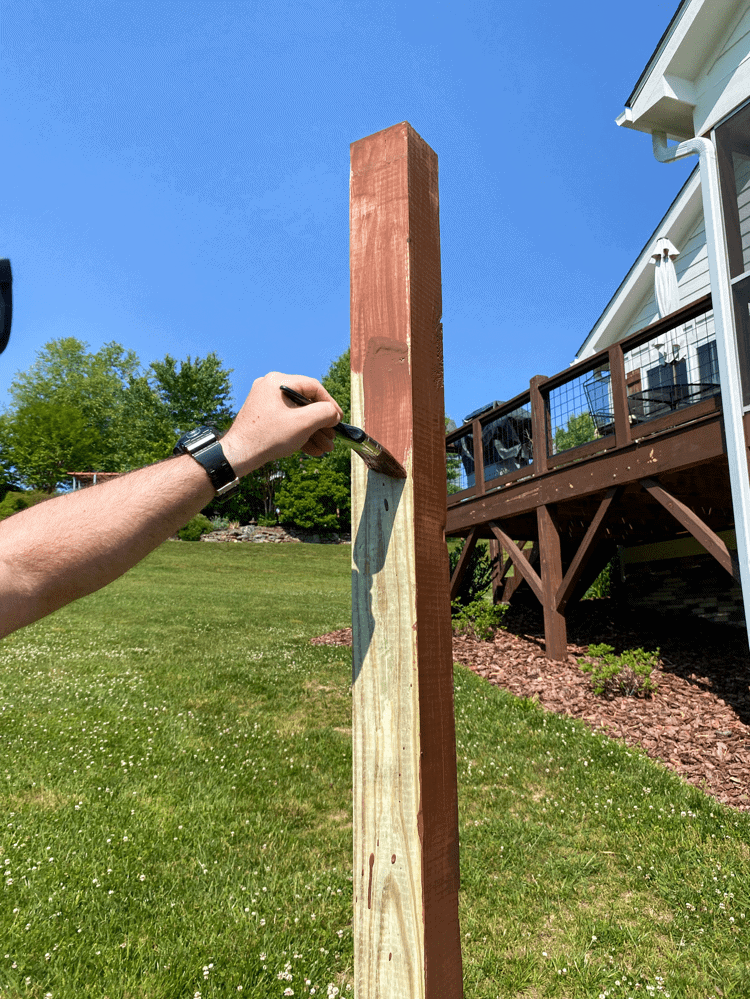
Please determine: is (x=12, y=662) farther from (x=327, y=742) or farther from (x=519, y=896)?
(x=519, y=896)

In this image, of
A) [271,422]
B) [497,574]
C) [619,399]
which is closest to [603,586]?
[497,574]

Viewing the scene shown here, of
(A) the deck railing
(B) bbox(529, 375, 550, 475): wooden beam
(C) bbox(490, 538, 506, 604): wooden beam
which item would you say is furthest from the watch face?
(C) bbox(490, 538, 506, 604): wooden beam

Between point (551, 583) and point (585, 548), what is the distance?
795 mm

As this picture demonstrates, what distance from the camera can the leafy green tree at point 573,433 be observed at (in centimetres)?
1164

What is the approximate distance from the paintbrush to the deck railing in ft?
20.3

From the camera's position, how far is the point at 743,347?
19.8ft

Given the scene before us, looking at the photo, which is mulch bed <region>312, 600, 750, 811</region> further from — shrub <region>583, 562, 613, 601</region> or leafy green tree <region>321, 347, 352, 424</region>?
leafy green tree <region>321, 347, 352, 424</region>

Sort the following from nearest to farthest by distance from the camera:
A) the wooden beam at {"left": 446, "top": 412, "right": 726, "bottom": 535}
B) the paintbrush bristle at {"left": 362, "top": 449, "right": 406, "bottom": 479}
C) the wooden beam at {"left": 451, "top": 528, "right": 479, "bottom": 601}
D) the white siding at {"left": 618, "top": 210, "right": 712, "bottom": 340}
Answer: the paintbrush bristle at {"left": 362, "top": 449, "right": 406, "bottom": 479} < the wooden beam at {"left": 446, "top": 412, "right": 726, "bottom": 535} < the wooden beam at {"left": 451, "top": 528, "right": 479, "bottom": 601} < the white siding at {"left": 618, "top": 210, "right": 712, "bottom": 340}

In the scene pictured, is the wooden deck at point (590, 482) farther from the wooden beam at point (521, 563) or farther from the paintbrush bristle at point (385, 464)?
the paintbrush bristle at point (385, 464)

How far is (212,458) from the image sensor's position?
104 cm

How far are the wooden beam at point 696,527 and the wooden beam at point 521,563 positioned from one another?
2.19 m

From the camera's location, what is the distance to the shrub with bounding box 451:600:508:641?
32.1 feet

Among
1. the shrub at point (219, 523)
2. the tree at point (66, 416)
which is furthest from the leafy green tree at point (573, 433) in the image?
the tree at point (66, 416)

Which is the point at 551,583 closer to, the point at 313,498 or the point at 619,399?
the point at 619,399
